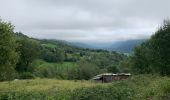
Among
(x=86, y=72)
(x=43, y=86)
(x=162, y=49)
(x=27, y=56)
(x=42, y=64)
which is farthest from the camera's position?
(x=42, y=64)

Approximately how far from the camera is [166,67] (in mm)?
42469

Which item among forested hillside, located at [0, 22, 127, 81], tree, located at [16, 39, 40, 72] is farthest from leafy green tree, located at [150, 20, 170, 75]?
tree, located at [16, 39, 40, 72]

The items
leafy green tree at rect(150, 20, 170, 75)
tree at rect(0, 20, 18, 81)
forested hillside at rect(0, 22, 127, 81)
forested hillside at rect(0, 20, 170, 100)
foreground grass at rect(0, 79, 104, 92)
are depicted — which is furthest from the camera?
forested hillside at rect(0, 22, 127, 81)

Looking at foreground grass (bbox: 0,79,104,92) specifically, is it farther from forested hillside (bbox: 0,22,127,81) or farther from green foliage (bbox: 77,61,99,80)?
green foliage (bbox: 77,61,99,80)

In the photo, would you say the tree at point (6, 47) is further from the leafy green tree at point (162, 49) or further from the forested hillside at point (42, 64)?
the leafy green tree at point (162, 49)

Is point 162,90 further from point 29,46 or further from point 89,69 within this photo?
point 89,69

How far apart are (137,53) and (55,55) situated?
64191 mm

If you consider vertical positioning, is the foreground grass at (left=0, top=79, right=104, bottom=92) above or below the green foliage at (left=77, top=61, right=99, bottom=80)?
above

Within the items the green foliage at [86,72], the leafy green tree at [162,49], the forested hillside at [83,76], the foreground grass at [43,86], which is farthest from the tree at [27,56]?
the foreground grass at [43,86]

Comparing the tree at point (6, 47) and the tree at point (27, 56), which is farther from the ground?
the tree at point (6, 47)

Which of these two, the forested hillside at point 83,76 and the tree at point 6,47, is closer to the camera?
the forested hillside at point 83,76

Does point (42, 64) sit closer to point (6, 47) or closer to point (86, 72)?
point (86, 72)

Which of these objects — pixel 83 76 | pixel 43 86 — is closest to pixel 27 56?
pixel 83 76

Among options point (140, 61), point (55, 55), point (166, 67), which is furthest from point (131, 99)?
point (55, 55)
